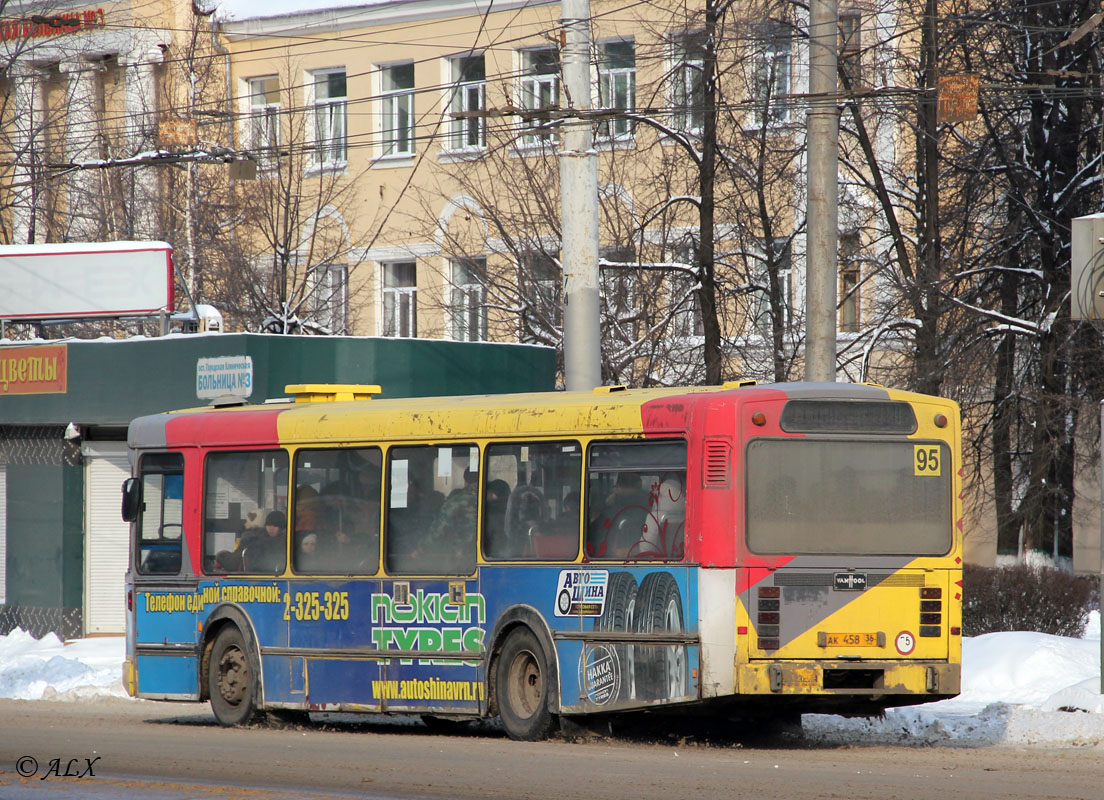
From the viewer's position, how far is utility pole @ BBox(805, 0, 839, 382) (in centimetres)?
1427

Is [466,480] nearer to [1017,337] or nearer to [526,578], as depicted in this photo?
[526,578]

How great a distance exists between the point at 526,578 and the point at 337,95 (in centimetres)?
2449

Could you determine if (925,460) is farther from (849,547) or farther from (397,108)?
(397,108)

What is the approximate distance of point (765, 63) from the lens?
926 inches

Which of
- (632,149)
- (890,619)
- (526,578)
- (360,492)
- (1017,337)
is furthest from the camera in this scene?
(632,149)

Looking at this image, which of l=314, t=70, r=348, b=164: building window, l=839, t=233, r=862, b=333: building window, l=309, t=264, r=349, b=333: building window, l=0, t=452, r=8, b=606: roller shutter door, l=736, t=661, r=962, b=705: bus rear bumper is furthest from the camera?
l=314, t=70, r=348, b=164: building window

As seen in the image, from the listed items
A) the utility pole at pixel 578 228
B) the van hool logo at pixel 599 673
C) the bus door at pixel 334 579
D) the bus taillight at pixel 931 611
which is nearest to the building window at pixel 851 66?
the utility pole at pixel 578 228

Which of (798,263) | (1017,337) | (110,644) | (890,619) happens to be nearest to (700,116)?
(798,263)

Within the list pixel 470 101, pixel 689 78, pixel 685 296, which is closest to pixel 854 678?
pixel 685 296

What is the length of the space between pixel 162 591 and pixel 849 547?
21.1 ft

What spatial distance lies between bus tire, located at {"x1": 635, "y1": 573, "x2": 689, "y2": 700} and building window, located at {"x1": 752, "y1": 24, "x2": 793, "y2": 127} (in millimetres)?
11884

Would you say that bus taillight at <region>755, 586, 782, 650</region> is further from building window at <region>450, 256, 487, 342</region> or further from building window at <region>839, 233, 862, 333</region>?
building window at <region>450, 256, 487, 342</region>

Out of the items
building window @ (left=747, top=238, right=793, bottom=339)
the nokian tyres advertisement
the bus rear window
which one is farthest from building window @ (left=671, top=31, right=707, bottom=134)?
the bus rear window

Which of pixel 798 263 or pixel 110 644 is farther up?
pixel 798 263
